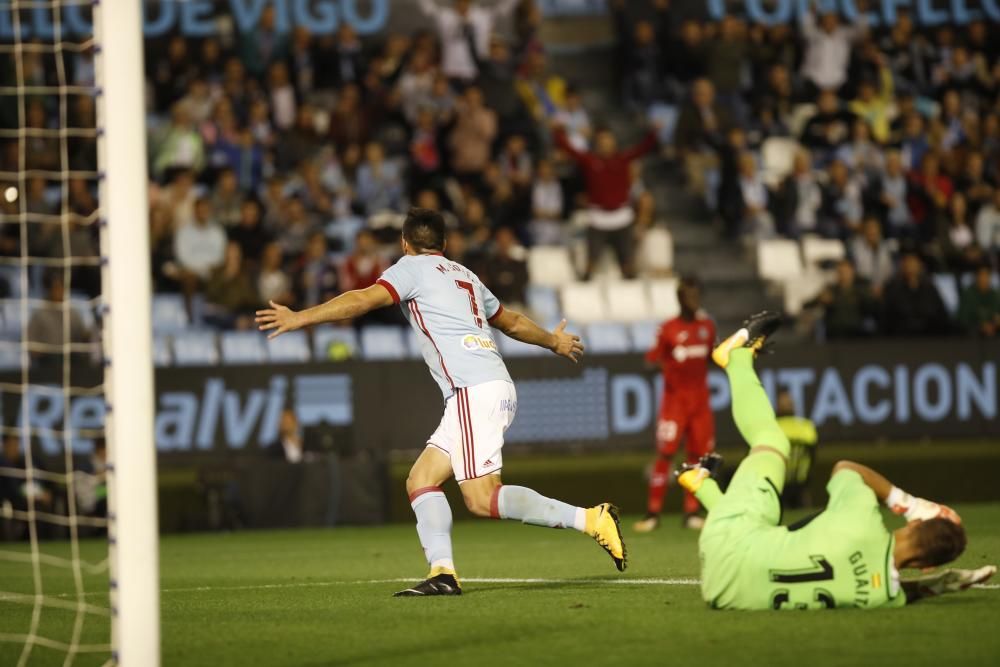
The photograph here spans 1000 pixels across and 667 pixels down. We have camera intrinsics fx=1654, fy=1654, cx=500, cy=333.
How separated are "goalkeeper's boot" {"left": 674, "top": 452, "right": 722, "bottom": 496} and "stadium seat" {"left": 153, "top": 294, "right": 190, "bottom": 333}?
11.2m

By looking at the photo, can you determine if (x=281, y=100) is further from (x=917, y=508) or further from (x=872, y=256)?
(x=917, y=508)

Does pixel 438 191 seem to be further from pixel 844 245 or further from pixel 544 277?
pixel 844 245

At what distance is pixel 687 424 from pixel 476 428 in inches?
251

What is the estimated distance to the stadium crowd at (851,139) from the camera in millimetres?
18859

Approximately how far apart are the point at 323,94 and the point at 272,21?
3.90ft

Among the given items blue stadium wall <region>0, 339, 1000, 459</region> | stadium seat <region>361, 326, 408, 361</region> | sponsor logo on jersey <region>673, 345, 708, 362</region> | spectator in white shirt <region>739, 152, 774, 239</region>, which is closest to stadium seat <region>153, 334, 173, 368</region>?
blue stadium wall <region>0, 339, 1000, 459</region>

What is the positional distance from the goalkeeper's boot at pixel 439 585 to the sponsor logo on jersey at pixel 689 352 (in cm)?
622

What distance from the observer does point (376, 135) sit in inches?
827

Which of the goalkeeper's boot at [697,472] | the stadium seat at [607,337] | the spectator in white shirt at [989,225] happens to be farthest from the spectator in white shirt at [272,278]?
the goalkeeper's boot at [697,472]

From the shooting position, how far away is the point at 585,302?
19.1 meters

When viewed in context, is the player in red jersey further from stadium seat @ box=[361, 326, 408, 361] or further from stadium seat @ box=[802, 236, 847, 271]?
stadium seat @ box=[802, 236, 847, 271]

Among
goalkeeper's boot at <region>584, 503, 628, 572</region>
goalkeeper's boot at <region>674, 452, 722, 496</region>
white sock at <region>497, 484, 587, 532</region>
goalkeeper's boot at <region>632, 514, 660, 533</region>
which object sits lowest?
goalkeeper's boot at <region>632, 514, 660, 533</region>

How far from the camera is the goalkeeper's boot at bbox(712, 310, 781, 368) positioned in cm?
786

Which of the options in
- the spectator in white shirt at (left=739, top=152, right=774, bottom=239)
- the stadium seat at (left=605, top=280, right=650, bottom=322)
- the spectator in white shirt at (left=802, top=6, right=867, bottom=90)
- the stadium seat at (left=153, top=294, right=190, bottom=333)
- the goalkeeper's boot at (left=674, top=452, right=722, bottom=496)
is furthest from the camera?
the spectator in white shirt at (left=802, top=6, right=867, bottom=90)
